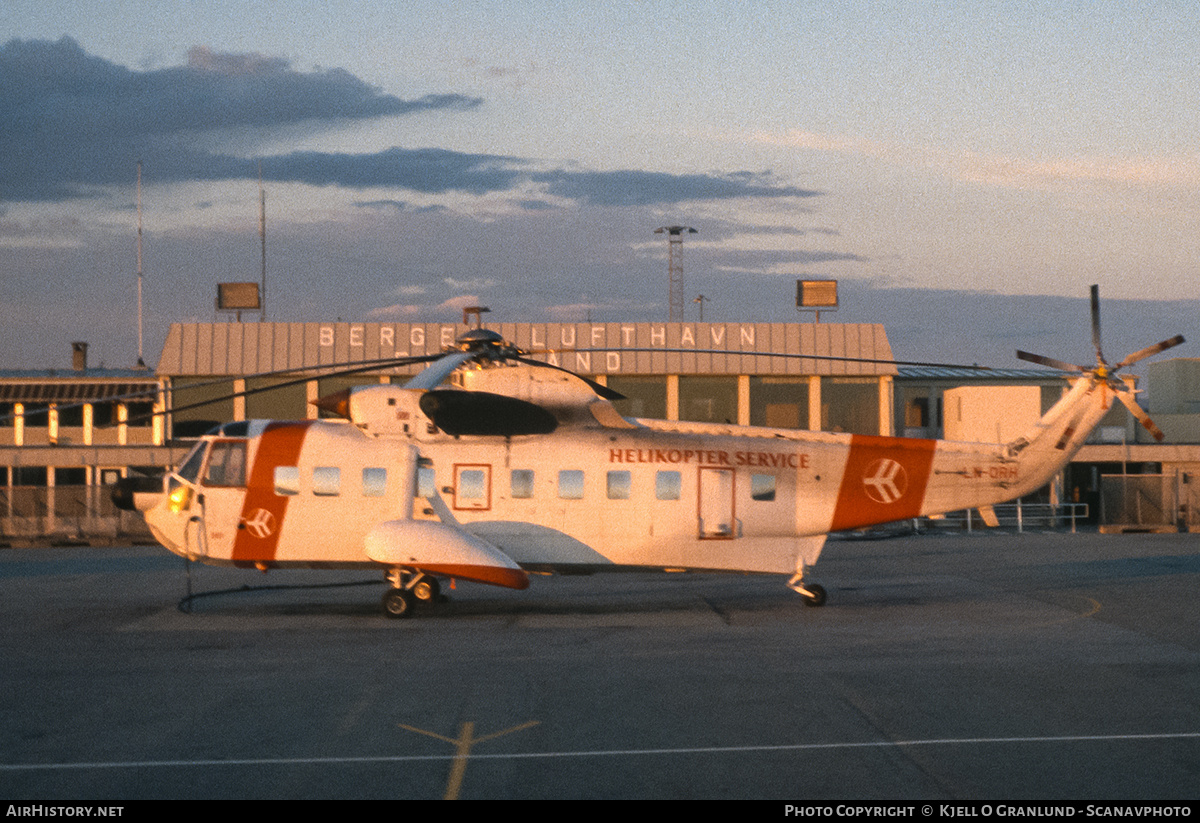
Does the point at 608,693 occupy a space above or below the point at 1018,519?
above

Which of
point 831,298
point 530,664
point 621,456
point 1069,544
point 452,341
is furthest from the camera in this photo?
point 831,298

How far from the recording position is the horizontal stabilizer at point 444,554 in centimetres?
1692

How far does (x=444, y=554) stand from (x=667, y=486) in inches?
157

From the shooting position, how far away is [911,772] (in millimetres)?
8773

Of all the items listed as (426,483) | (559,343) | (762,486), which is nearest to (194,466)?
(426,483)

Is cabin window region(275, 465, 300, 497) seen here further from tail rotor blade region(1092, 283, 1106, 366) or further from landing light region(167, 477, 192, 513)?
tail rotor blade region(1092, 283, 1106, 366)

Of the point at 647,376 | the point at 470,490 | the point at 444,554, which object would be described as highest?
the point at 647,376

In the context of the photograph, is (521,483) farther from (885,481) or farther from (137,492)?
(137,492)

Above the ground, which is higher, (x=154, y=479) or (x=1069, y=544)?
(x=154, y=479)

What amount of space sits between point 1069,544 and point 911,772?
24.4 m

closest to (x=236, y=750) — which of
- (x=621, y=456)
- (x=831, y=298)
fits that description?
(x=621, y=456)

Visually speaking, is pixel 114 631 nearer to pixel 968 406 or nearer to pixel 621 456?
pixel 621 456

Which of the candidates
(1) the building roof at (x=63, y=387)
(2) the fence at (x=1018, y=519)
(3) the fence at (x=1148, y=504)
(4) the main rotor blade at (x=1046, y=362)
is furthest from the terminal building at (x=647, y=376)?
(4) the main rotor blade at (x=1046, y=362)

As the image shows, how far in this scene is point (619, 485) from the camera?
59.4ft
